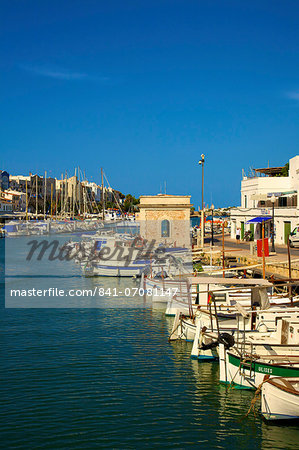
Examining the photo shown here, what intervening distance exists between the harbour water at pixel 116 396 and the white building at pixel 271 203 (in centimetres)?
2109

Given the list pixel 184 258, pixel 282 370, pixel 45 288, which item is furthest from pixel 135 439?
pixel 184 258

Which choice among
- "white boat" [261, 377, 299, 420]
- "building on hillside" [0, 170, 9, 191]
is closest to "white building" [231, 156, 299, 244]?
"white boat" [261, 377, 299, 420]

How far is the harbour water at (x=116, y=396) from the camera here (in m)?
11.3

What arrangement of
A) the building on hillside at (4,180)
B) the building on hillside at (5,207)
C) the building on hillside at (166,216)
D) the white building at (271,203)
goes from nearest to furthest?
the white building at (271,203)
the building on hillside at (166,216)
the building on hillside at (5,207)
the building on hillside at (4,180)

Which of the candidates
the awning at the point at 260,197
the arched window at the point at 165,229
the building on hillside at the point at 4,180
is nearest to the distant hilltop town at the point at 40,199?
the building on hillside at the point at 4,180

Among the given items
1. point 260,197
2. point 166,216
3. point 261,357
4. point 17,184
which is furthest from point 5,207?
point 261,357

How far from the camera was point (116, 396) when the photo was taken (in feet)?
44.5

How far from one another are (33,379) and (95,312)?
10.2 meters

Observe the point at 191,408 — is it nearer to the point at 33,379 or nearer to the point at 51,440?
the point at 51,440

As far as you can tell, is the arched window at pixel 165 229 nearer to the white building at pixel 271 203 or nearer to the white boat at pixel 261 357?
the white building at pixel 271 203

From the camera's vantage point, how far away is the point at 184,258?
40.1 metres

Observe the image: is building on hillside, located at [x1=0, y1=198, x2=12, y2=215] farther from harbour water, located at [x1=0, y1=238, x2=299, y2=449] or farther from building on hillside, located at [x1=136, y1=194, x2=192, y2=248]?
harbour water, located at [x1=0, y1=238, x2=299, y2=449]

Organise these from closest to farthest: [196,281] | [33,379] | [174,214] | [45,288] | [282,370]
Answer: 1. [282,370]
2. [33,379]
3. [196,281]
4. [45,288]
5. [174,214]

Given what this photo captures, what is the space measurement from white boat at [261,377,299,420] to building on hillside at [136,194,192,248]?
1687 inches
